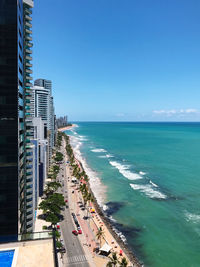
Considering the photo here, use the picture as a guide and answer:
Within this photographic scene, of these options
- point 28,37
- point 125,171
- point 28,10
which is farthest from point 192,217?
point 28,10

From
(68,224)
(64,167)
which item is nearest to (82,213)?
(68,224)

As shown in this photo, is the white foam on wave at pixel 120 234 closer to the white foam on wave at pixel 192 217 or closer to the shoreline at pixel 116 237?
the shoreline at pixel 116 237

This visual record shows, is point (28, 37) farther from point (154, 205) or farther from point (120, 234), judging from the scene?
point (154, 205)

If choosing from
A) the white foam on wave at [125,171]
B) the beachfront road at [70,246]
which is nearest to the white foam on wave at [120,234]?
the beachfront road at [70,246]

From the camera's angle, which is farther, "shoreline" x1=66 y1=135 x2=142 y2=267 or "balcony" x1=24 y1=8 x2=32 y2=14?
"shoreline" x1=66 y1=135 x2=142 y2=267

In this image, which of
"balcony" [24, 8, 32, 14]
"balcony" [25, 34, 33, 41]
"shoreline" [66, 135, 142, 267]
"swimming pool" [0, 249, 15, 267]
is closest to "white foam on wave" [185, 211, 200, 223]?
"shoreline" [66, 135, 142, 267]

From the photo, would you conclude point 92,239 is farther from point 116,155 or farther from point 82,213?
point 116,155

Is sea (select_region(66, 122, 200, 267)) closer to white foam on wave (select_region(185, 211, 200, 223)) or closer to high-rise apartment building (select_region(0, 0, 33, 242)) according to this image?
white foam on wave (select_region(185, 211, 200, 223))
